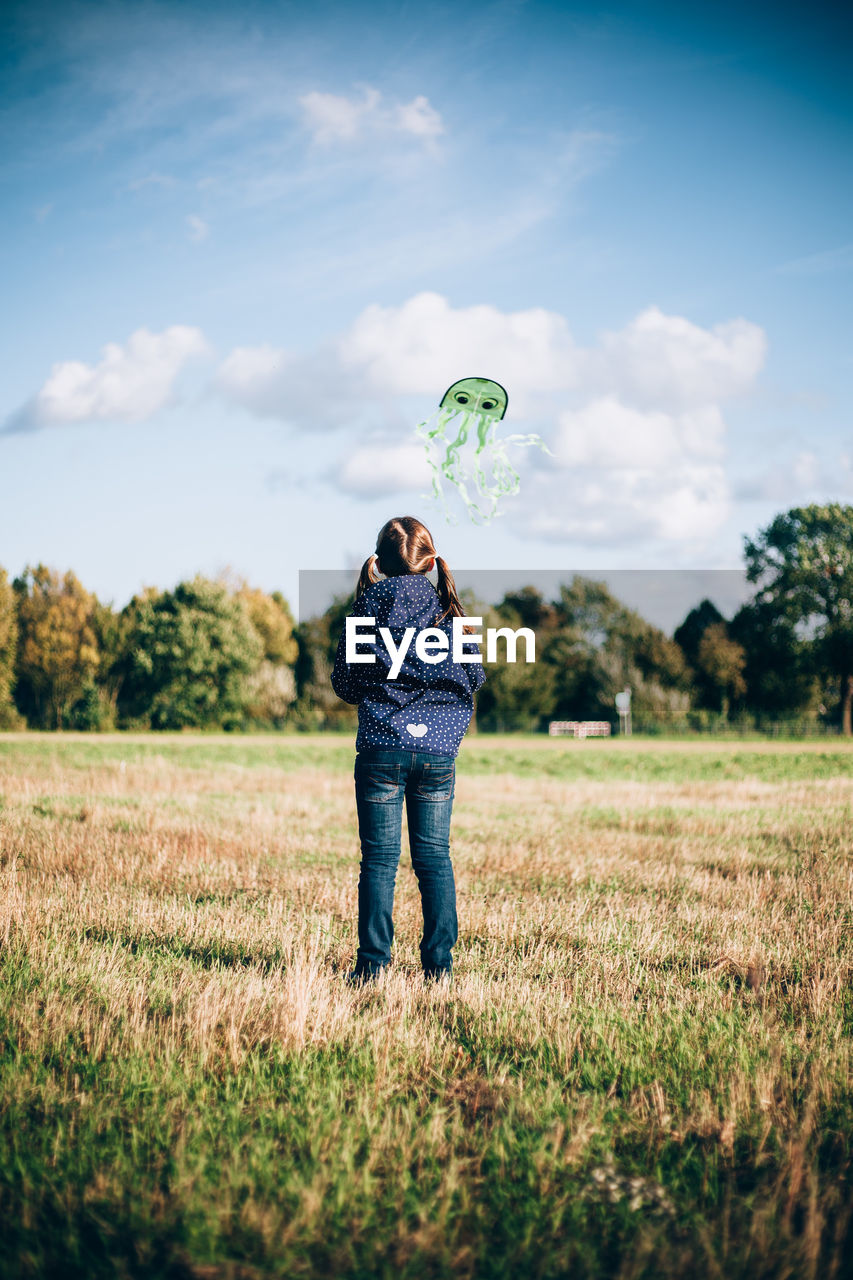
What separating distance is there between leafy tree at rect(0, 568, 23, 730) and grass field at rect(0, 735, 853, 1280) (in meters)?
56.5

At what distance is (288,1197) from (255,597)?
3243 inches

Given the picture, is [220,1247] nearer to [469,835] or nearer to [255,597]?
[469,835]

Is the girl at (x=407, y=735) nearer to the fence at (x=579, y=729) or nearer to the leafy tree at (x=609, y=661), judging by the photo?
the fence at (x=579, y=729)

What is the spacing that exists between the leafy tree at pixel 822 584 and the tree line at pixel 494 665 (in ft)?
0.33

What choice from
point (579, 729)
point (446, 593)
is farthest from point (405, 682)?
point (579, 729)

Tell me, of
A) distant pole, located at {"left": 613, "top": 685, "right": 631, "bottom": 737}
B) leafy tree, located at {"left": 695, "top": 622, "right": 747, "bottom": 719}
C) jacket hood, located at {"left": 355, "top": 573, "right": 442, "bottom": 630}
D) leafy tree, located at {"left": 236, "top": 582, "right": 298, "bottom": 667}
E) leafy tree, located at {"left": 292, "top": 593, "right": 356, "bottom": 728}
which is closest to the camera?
jacket hood, located at {"left": 355, "top": 573, "right": 442, "bottom": 630}

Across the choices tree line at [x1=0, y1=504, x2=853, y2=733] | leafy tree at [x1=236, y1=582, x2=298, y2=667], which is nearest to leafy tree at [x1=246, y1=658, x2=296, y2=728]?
tree line at [x1=0, y1=504, x2=853, y2=733]

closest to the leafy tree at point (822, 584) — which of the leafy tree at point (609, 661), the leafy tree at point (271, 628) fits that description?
the leafy tree at point (609, 661)

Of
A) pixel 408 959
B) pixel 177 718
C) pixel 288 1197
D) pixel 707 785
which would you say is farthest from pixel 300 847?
pixel 177 718

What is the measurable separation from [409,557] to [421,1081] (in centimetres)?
238

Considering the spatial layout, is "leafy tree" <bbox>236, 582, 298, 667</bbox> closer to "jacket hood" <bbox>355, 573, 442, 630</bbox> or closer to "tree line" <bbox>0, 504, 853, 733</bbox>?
"tree line" <bbox>0, 504, 853, 733</bbox>

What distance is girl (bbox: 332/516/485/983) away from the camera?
4156mm

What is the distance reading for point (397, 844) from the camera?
4270 mm

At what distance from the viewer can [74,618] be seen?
212 feet
